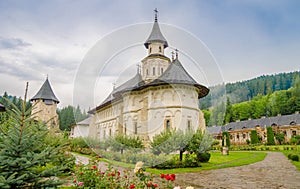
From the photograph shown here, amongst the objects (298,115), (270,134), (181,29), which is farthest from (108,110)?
(298,115)

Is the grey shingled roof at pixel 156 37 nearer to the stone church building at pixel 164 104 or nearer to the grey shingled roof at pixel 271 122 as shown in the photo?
the stone church building at pixel 164 104

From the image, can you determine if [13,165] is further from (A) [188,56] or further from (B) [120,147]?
(B) [120,147]

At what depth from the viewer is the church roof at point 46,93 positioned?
168ft

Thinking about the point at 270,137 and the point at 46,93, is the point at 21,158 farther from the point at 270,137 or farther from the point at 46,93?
the point at 46,93

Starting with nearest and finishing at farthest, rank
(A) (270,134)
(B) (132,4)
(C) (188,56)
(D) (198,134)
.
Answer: (B) (132,4) < (C) (188,56) < (D) (198,134) < (A) (270,134)

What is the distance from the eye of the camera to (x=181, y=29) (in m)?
13.2

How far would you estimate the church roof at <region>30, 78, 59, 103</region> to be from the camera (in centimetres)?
5121

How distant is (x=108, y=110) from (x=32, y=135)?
33.0 m

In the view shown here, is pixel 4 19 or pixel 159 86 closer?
pixel 4 19

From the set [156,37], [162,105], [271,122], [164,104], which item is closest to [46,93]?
[156,37]

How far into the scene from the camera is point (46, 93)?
5238 centimetres

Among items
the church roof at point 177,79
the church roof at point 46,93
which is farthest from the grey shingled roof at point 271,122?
the church roof at point 46,93

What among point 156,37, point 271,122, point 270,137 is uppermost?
point 156,37

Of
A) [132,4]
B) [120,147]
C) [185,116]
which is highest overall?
[132,4]
